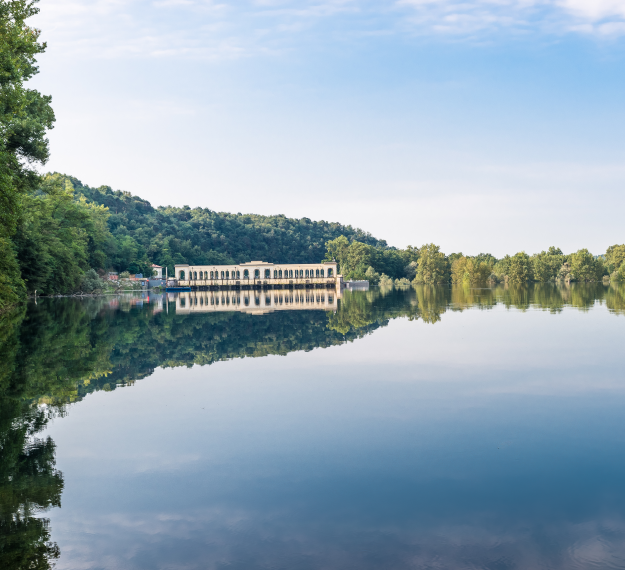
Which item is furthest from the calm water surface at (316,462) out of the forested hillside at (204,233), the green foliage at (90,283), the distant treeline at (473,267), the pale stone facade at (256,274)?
the pale stone facade at (256,274)

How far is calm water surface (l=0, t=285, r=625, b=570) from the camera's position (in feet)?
18.1

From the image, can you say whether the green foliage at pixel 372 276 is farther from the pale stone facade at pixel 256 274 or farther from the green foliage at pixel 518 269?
the green foliage at pixel 518 269

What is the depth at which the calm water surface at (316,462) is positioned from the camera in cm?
553

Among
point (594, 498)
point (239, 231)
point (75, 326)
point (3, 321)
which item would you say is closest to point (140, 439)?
point (594, 498)

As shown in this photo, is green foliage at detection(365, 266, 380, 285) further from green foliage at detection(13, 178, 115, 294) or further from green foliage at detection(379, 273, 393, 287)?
green foliage at detection(13, 178, 115, 294)

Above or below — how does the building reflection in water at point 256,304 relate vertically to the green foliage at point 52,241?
below

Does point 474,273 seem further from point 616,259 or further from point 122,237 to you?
point 122,237

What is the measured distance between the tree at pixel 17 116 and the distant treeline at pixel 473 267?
102120mm

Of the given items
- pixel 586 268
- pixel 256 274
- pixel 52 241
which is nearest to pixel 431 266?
pixel 586 268

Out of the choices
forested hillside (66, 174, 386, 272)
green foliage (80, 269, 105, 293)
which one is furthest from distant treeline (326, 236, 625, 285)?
green foliage (80, 269, 105, 293)

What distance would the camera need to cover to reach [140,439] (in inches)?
365

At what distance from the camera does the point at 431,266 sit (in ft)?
457

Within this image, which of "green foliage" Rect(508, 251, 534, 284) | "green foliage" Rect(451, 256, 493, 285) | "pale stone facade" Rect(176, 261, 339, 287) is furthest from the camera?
"pale stone facade" Rect(176, 261, 339, 287)

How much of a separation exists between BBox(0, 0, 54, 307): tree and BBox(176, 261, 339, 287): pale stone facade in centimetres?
10198
